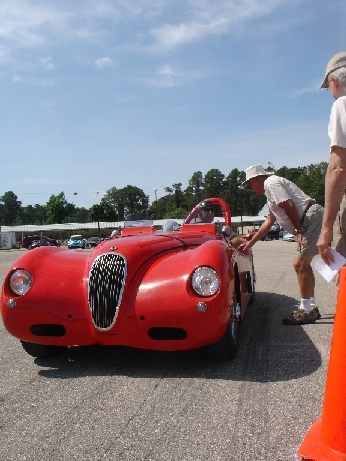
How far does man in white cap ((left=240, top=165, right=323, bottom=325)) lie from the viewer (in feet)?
17.8

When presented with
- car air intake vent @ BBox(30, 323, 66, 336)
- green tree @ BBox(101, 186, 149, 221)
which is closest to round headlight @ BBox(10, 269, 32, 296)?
car air intake vent @ BBox(30, 323, 66, 336)

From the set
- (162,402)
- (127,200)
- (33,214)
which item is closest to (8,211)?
(33,214)

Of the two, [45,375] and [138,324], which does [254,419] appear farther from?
[45,375]

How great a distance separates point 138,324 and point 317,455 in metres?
1.84

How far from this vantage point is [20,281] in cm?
409

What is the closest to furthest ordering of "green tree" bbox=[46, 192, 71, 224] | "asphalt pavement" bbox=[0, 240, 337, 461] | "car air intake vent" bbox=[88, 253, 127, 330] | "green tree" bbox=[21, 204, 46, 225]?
1. "asphalt pavement" bbox=[0, 240, 337, 461]
2. "car air intake vent" bbox=[88, 253, 127, 330]
3. "green tree" bbox=[46, 192, 71, 224]
4. "green tree" bbox=[21, 204, 46, 225]

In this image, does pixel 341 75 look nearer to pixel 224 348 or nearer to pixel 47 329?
pixel 224 348

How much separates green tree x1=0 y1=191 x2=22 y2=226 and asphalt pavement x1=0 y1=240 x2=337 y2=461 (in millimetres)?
128061

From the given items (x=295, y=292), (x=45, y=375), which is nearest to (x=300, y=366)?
(x=45, y=375)

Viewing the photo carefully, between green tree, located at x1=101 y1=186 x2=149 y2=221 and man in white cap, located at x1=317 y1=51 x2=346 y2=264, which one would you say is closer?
man in white cap, located at x1=317 y1=51 x2=346 y2=264

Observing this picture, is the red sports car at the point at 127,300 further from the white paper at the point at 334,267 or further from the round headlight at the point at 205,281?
the white paper at the point at 334,267

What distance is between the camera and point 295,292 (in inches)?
317

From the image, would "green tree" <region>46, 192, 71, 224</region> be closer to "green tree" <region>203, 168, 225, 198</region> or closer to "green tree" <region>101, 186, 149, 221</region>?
"green tree" <region>101, 186, 149, 221</region>

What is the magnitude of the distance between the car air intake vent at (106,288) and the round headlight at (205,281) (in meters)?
0.59
